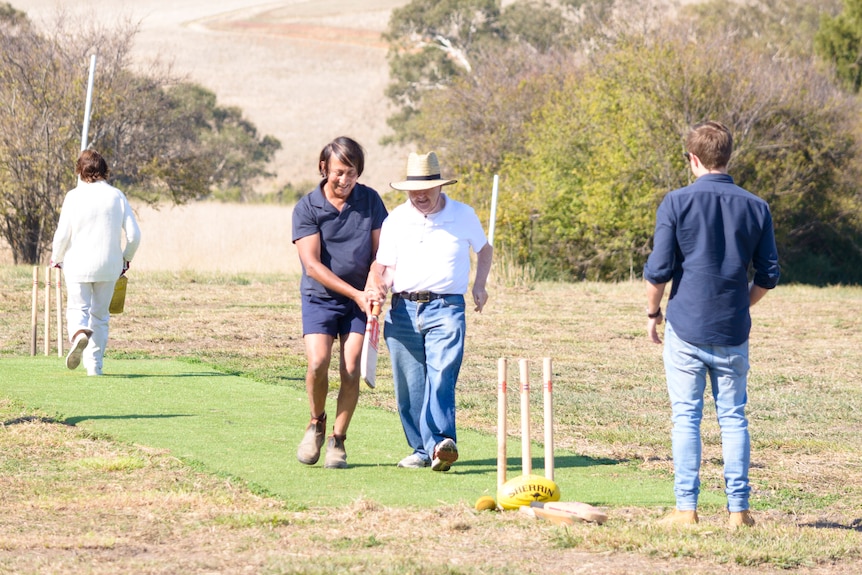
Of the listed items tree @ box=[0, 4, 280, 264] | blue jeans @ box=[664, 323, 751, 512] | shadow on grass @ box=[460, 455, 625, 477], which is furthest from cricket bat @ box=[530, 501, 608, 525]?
tree @ box=[0, 4, 280, 264]

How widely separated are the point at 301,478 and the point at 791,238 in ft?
88.1

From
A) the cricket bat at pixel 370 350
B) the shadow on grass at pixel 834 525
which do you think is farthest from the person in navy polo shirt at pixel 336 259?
the shadow on grass at pixel 834 525

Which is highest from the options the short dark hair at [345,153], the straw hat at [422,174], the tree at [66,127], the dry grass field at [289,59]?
the dry grass field at [289,59]

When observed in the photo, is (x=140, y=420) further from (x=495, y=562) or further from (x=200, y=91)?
(x=200, y=91)

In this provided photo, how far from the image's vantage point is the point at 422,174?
7648 millimetres

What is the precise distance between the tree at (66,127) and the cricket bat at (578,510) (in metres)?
23.8

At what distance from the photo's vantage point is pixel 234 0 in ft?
399

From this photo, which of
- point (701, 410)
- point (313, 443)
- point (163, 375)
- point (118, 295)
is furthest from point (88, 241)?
point (701, 410)

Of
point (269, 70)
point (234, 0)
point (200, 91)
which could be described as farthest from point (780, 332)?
point (234, 0)

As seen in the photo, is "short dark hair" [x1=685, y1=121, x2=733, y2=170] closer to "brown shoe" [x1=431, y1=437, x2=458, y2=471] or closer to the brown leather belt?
the brown leather belt

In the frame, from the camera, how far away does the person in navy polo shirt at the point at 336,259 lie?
25.1 feet

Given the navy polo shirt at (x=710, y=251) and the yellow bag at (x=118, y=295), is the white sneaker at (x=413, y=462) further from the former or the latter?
the yellow bag at (x=118, y=295)

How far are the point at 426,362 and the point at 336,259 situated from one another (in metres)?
0.83

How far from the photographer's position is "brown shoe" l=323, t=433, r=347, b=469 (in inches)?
312
